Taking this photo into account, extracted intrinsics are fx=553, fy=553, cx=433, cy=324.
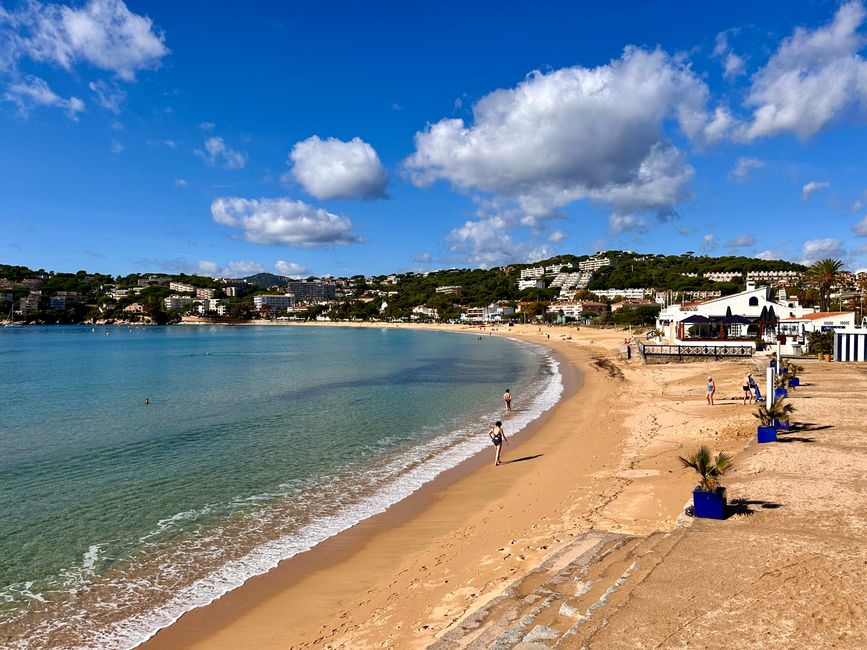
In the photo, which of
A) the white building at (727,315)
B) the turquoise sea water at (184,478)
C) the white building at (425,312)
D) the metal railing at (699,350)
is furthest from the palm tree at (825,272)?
the white building at (425,312)

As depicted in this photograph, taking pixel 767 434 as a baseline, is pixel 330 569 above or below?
below

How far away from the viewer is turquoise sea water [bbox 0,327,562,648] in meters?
8.33

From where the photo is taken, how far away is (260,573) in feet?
29.0

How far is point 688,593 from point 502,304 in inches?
6811

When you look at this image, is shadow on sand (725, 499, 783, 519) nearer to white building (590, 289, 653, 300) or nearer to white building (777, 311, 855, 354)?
white building (777, 311, 855, 354)

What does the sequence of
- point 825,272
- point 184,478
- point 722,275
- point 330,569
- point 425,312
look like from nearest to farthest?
point 330,569, point 184,478, point 825,272, point 722,275, point 425,312

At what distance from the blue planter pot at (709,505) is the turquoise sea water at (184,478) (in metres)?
6.31

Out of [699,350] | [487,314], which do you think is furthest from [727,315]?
[487,314]

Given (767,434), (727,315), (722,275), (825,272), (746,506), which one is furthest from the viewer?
(722,275)

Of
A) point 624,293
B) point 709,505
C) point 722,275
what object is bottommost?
point 709,505

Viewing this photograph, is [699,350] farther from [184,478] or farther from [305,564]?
[305,564]

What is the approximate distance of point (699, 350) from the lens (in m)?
39.0

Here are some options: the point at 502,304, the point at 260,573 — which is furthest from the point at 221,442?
the point at 502,304

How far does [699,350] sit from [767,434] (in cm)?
2712
